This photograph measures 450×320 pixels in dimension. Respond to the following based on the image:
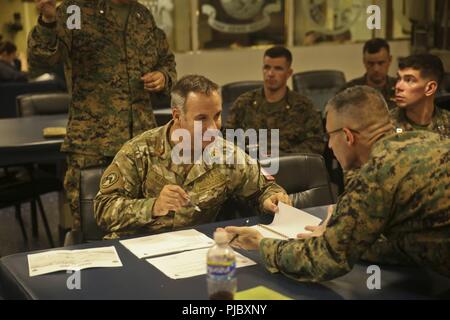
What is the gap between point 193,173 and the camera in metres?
2.58

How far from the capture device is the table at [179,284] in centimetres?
175

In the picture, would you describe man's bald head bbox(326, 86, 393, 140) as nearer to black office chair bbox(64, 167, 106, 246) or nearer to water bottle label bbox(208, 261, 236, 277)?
water bottle label bbox(208, 261, 236, 277)

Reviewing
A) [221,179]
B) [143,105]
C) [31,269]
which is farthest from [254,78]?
[31,269]

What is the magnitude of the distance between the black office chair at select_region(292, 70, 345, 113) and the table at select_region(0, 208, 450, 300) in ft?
14.0

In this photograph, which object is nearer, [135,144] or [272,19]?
[135,144]

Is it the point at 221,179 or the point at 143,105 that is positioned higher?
the point at 143,105

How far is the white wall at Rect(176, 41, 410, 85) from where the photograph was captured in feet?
25.0

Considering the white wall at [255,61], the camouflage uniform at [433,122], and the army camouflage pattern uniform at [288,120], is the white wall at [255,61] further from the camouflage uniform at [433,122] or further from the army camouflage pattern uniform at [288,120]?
the camouflage uniform at [433,122]

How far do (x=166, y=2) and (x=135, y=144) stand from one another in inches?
201

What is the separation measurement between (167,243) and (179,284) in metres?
0.37

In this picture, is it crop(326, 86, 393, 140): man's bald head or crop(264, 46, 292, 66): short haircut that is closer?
crop(326, 86, 393, 140): man's bald head

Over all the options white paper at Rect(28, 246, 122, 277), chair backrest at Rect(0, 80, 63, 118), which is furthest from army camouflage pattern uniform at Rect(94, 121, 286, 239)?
chair backrest at Rect(0, 80, 63, 118)
